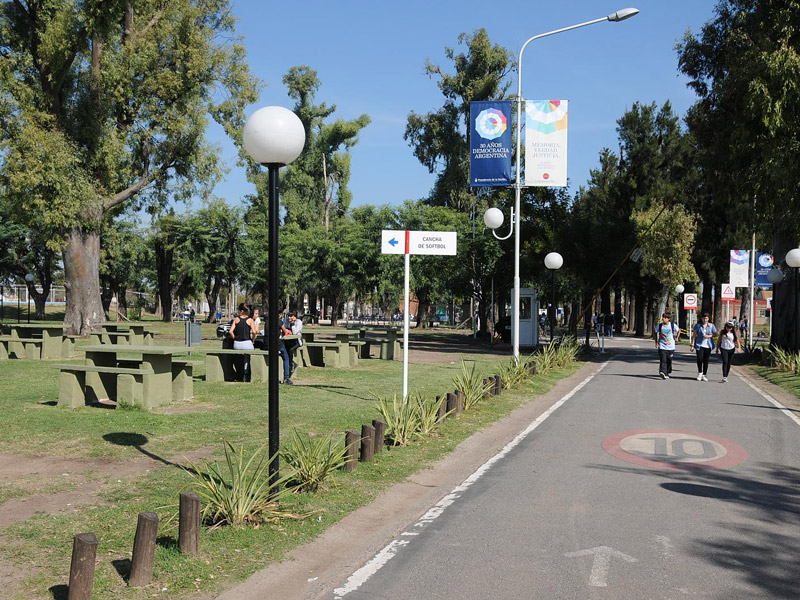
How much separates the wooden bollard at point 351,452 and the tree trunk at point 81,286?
77.2 ft

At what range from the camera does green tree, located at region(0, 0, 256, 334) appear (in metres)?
25.8

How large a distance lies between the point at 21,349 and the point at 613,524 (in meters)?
19.9

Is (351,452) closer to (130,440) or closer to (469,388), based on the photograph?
(130,440)

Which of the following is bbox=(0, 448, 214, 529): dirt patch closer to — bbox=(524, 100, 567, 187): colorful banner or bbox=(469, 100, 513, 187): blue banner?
bbox=(469, 100, 513, 187): blue banner

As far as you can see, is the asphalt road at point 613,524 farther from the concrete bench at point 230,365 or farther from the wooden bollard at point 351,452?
the concrete bench at point 230,365

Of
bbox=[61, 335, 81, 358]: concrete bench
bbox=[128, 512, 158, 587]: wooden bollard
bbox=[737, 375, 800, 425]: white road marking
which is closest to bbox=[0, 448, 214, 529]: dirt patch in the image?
bbox=[128, 512, 158, 587]: wooden bollard

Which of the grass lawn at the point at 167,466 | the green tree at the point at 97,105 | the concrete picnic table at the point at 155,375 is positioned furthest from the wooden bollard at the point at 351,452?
the green tree at the point at 97,105

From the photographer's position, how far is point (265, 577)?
5086 mm

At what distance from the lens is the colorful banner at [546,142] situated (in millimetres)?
19156

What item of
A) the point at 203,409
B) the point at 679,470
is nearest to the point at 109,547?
the point at 679,470

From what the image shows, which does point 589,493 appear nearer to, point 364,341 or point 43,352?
point 364,341

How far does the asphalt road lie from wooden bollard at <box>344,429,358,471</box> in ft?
3.68

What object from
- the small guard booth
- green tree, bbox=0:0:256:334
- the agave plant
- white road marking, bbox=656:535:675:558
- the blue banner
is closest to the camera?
white road marking, bbox=656:535:675:558

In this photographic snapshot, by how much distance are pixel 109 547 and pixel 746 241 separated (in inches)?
1841
